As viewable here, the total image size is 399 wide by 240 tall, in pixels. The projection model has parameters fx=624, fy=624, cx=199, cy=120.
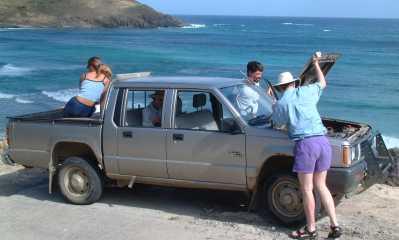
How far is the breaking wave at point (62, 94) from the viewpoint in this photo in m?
30.7

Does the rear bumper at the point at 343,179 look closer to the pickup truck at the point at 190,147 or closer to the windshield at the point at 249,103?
the pickup truck at the point at 190,147

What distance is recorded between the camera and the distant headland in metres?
135

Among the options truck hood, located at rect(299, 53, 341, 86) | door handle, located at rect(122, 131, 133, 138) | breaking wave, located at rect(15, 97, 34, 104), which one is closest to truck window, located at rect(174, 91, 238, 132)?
door handle, located at rect(122, 131, 133, 138)

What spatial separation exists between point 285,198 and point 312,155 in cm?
92

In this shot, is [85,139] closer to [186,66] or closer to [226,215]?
[226,215]

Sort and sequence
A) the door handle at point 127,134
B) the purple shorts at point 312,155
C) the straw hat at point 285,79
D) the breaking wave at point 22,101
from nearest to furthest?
the purple shorts at point 312,155 < the straw hat at point 285,79 < the door handle at point 127,134 < the breaking wave at point 22,101

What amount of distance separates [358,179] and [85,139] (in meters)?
3.45

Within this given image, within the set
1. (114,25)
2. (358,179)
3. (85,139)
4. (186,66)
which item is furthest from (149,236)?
(114,25)

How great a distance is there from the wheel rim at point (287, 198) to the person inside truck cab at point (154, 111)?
174 cm

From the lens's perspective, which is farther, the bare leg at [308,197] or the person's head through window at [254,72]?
the person's head through window at [254,72]

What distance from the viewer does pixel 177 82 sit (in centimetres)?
773

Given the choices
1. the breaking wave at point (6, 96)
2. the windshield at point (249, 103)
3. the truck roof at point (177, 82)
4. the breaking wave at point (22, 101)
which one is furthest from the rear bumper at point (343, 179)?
the breaking wave at point (6, 96)

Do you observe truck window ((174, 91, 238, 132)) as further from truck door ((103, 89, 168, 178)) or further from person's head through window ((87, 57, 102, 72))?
person's head through window ((87, 57, 102, 72))

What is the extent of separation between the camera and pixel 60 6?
146750mm
